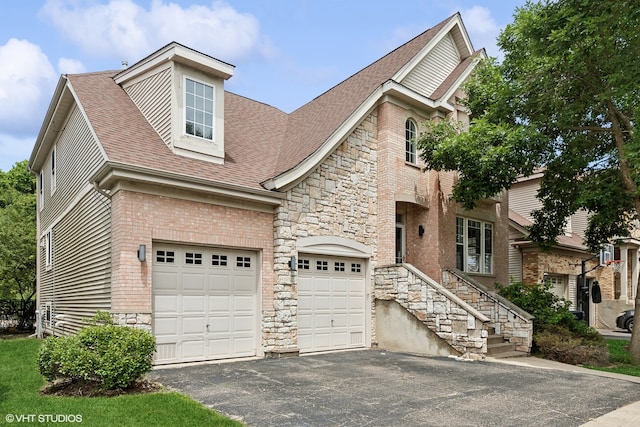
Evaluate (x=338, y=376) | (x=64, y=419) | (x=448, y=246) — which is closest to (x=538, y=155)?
(x=448, y=246)

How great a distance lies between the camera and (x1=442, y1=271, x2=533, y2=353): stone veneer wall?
13688 millimetres

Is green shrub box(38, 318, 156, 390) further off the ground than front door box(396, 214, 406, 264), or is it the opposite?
front door box(396, 214, 406, 264)

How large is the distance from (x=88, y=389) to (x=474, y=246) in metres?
13.2

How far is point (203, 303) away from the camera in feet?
37.0

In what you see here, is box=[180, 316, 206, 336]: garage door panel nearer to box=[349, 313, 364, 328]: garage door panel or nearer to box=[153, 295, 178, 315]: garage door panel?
box=[153, 295, 178, 315]: garage door panel

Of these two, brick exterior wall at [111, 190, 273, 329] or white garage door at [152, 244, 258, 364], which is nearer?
brick exterior wall at [111, 190, 273, 329]

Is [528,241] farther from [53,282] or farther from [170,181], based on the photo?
[53,282]

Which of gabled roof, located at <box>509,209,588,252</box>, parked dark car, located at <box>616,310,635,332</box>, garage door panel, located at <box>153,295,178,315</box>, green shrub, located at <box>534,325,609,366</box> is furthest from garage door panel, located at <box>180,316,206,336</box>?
parked dark car, located at <box>616,310,635,332</box>

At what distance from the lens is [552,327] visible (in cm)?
1406

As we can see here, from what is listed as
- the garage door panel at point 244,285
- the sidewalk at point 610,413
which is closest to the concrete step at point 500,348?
the sidewalk at point 610,413

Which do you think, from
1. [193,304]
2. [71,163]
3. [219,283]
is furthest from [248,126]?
[193,304]

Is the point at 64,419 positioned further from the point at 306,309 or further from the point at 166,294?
the point at 306,309

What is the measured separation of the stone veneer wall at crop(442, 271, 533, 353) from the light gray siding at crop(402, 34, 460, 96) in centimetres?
608

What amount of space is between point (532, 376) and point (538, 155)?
271 inches
